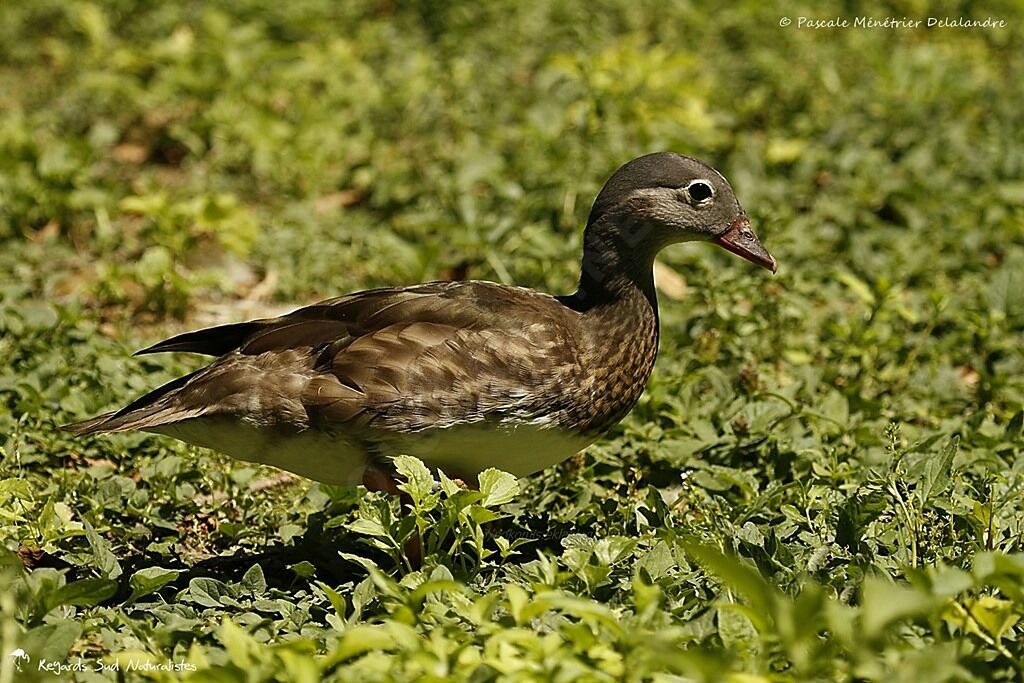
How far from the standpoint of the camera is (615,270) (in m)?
5.01

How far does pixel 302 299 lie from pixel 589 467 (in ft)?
7.92

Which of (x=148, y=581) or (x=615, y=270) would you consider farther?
(x=615, y=270)

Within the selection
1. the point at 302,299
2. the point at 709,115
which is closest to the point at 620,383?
the point at 302,299

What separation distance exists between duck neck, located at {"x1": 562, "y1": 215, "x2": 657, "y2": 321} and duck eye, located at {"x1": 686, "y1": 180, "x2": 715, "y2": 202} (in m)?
0.20

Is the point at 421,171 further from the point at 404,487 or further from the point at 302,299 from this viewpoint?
the point at 404,487

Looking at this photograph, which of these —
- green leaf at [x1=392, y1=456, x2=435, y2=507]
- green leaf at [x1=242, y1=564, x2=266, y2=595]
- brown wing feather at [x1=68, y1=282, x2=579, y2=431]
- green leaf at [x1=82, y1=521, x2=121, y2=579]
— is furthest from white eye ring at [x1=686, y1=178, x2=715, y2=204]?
green leaf at [x1=82, y1=521, x2=121, y2=579]

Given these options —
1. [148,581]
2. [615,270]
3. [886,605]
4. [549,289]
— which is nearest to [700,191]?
[615,270]

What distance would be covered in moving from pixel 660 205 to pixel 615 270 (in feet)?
0.89

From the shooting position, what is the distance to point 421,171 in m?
7.94

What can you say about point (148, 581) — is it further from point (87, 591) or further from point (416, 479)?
point (416, 479)

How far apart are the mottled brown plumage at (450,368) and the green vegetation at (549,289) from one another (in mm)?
277

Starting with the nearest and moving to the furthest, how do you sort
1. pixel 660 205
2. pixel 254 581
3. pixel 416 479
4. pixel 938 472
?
pixel 416 479, pixel 938 472, pixel 254 581, pixel 660 205

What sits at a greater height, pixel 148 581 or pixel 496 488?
pixel 496 488

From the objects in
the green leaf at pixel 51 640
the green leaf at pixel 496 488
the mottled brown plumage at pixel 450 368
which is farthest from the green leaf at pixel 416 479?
the green leaf at pixel 51 640
